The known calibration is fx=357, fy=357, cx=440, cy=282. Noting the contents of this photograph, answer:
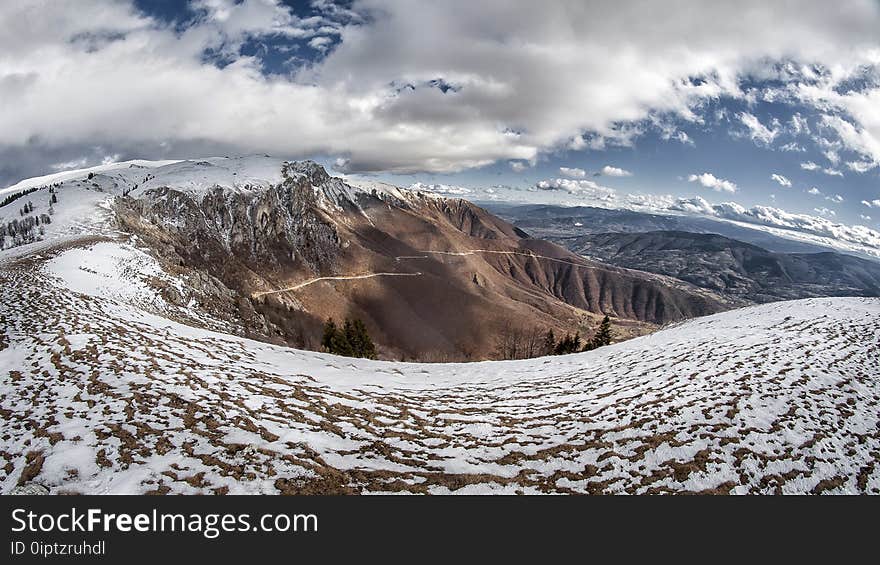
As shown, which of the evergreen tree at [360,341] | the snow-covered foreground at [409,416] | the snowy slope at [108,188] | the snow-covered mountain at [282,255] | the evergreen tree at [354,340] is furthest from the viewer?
the snow-covered mountain at [282,255]

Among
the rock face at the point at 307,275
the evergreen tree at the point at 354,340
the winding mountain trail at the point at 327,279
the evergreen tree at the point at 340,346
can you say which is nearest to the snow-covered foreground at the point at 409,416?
the evergreen tree at the point at 340,346

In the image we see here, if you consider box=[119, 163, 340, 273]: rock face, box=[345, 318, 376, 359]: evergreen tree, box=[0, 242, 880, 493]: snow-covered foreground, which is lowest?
box=[345, 318, 376, 359]: evergreen tree

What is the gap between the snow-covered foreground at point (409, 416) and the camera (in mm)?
8133

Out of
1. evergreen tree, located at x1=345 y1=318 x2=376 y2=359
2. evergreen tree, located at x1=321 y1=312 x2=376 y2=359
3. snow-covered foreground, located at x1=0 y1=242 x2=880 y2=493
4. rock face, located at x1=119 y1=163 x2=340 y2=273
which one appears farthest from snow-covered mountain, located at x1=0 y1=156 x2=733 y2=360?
snow-covered foreground, located at x1=0 y1=242 x2=880 y2=493

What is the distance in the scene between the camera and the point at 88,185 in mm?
Result: 99375

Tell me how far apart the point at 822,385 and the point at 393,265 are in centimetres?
18527

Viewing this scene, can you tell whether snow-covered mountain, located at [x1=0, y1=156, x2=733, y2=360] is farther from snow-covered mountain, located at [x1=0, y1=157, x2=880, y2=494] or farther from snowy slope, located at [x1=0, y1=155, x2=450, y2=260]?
snow-covered mountain, located at [x1=0, y1=157, x2=880, y2=494]

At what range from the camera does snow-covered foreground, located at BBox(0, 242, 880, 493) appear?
26.7 feet

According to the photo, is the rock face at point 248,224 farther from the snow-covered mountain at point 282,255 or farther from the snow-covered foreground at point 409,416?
the snow-covered foreground at point 409,416

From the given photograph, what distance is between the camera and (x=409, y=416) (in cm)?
1233

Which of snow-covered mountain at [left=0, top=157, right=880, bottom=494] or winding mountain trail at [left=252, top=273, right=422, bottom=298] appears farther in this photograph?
winding mountain trail at [left=252, top=273, right=422, bottom=298]

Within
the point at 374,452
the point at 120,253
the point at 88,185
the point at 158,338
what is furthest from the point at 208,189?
the point at 374,452

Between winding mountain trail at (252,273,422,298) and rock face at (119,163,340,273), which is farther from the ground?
rock face at (119,163,340,273)

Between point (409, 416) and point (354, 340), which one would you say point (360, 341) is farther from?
point (409, 416)
